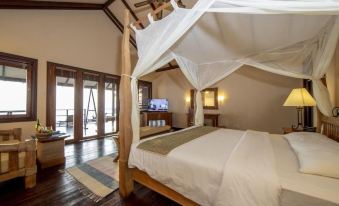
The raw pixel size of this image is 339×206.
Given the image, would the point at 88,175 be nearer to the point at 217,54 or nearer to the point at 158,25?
the point at 158,25

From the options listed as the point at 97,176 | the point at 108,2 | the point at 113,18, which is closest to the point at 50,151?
the point at 97,176

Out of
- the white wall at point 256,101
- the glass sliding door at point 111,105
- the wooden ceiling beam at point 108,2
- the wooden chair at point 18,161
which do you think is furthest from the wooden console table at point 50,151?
the white wall at point 256,101

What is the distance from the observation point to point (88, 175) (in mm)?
2594

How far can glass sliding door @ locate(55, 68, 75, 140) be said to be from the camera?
4.36 m

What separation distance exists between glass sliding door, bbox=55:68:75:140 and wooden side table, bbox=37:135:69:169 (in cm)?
146

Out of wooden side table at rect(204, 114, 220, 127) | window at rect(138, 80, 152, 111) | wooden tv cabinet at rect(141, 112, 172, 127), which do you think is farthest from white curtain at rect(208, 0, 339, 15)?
window at rect(138, 80, 152, 111)

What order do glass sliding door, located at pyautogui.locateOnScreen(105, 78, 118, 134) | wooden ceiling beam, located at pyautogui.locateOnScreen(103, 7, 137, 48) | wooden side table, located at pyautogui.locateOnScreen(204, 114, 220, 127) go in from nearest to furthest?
wooden ceiling beam, located at pyautogui.locateOnScreen(103, 7, 137, 48)
glass sliding door, located at pyautogui.locateOnScreen(105, 78, 118, 134)
wooden side table, located at pyautogui.locateOnScreen(204, 114, 220, 127)

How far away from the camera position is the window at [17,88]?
341 centimetres

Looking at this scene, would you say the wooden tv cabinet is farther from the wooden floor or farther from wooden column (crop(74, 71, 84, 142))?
the wooden floor

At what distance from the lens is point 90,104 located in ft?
16.9

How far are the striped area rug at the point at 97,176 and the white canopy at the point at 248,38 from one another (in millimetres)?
904

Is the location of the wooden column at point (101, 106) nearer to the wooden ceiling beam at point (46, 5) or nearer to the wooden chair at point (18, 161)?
the wooden ceiling beam at point (46, 5)

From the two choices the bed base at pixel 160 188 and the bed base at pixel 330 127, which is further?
the bed base at pixel 330 127

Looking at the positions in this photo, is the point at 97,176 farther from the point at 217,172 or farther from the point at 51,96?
the point at 51,96
